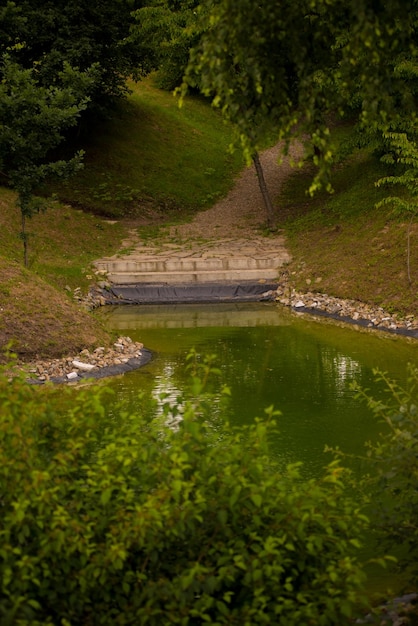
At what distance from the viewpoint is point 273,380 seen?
1480 cm

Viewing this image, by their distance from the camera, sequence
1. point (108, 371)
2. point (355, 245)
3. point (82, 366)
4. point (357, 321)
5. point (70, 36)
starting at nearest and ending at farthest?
point (82, 366) < point (108, 371) < point (357, 321) < point (355, 245) < point (70, 36)

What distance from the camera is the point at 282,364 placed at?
16062mm

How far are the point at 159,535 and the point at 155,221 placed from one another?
76.7ft

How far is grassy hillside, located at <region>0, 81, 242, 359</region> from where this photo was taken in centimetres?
1555

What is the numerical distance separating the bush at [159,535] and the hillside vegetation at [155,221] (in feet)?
29.7

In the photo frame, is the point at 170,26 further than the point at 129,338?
Yes

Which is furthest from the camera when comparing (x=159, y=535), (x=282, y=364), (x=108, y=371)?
(x=282, y=364)

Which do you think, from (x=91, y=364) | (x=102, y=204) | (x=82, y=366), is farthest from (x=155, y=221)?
(x=82, y=366)

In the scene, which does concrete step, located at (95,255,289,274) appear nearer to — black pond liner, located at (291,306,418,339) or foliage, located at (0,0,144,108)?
black pond liner, located at (291,306,418,339)

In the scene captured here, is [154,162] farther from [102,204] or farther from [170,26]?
[170,26]

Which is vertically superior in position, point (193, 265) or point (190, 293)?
point (193, 265)

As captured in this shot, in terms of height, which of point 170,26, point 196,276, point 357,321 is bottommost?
point 357,321

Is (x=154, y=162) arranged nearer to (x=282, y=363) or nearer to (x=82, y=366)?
(x=282, y=363)

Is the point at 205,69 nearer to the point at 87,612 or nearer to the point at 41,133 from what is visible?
the point at 87,612
